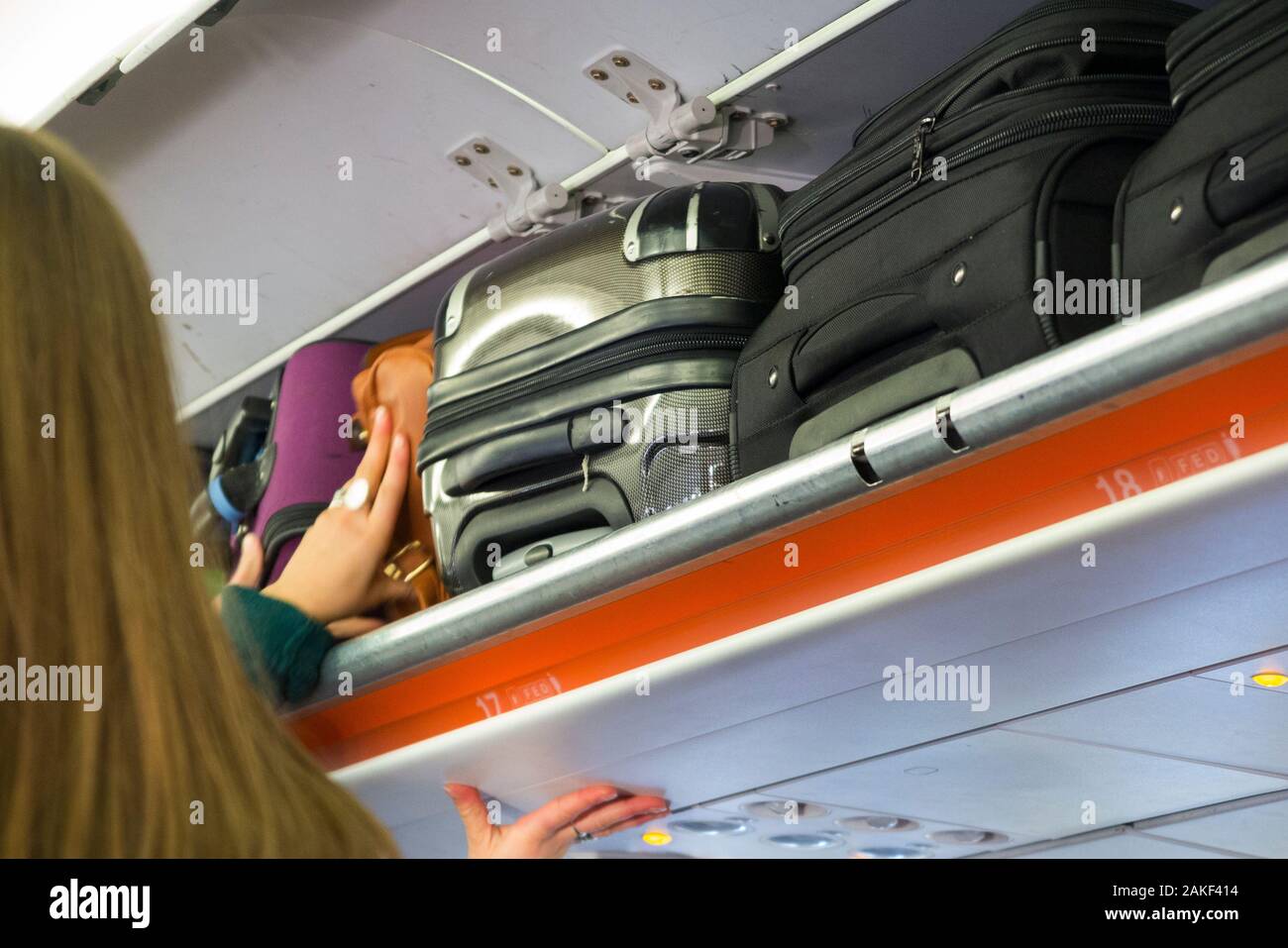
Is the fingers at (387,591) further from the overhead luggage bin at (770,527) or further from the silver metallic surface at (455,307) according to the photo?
the silver metallic surface at (455,307)

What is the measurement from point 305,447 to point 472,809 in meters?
0.85

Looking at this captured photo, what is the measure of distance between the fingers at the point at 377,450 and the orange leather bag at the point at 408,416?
2 cm

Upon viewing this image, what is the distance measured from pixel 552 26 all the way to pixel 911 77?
574mm

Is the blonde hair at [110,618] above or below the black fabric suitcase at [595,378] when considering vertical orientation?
below

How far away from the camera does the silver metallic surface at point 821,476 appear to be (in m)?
1.22

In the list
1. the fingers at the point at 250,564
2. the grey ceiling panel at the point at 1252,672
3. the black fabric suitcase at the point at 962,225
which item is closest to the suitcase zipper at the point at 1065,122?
the black fabric suitcase at the point at 962,225

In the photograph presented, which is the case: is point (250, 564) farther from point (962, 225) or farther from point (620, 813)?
point (962, 225)

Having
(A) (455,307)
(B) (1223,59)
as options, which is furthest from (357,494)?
(B) (1223,59)

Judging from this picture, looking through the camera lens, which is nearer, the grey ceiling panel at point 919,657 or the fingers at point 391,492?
the grey ceiling panel at point 919,657

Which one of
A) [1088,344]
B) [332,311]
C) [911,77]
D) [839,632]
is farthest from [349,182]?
[1088,344]

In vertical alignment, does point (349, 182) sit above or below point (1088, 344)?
above

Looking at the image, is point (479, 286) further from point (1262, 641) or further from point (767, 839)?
point (1262, 641)
